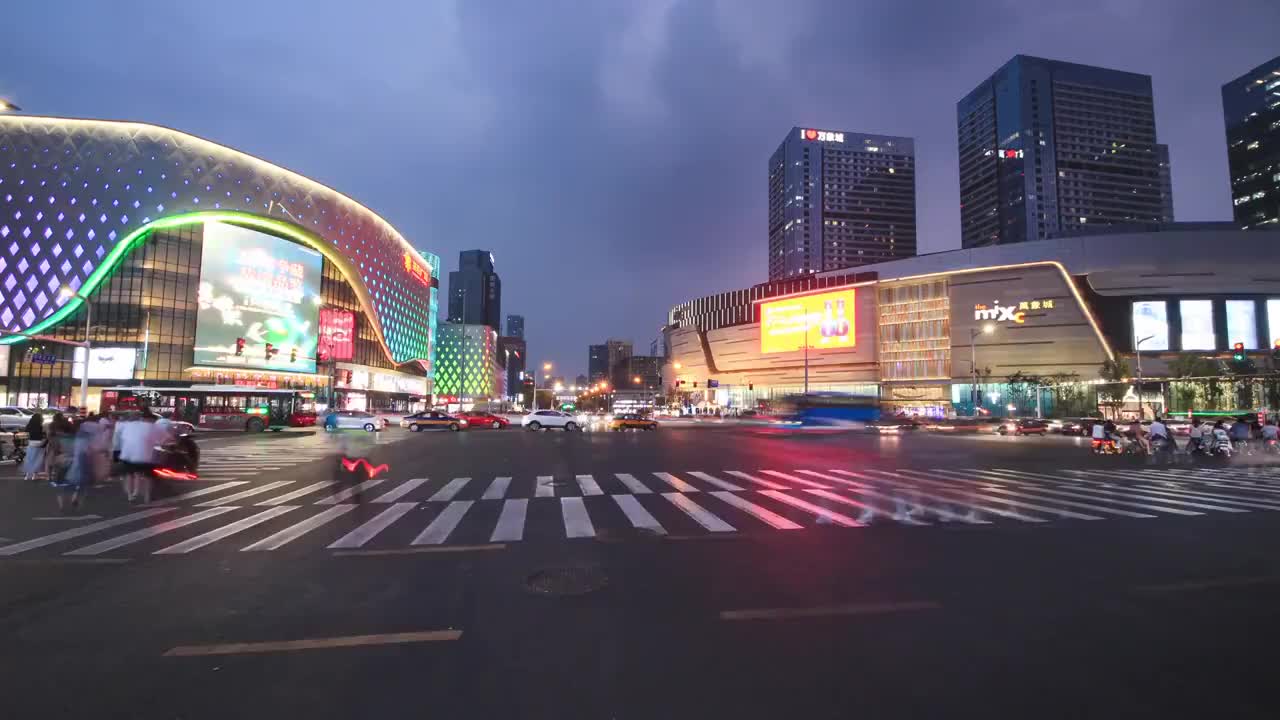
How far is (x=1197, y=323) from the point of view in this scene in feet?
242

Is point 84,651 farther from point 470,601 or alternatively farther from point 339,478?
point 339,478

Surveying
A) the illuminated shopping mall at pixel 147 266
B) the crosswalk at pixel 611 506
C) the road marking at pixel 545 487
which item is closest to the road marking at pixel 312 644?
the crosswalk at pixel 611 506

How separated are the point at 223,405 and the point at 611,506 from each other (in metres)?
40.1

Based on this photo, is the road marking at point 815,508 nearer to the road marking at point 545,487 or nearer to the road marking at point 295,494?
the road marking at point 545,487

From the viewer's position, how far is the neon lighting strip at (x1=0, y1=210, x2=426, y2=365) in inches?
2437

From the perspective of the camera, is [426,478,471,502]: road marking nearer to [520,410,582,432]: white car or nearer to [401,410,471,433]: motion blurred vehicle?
[520,410,582,432]: white car

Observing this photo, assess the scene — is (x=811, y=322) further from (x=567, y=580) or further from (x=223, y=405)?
(x=567, y=580)

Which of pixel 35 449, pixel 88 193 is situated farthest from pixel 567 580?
pixel 88 193

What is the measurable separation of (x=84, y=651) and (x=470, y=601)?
3.06m

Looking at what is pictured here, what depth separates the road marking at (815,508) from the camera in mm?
9797

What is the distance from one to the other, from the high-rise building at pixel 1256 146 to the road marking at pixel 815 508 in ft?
564

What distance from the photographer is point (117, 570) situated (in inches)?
281

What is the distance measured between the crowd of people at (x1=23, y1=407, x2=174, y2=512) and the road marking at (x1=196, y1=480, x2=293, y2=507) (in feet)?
4.51

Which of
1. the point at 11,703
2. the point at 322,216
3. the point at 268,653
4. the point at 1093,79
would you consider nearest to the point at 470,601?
the point at 268,653
